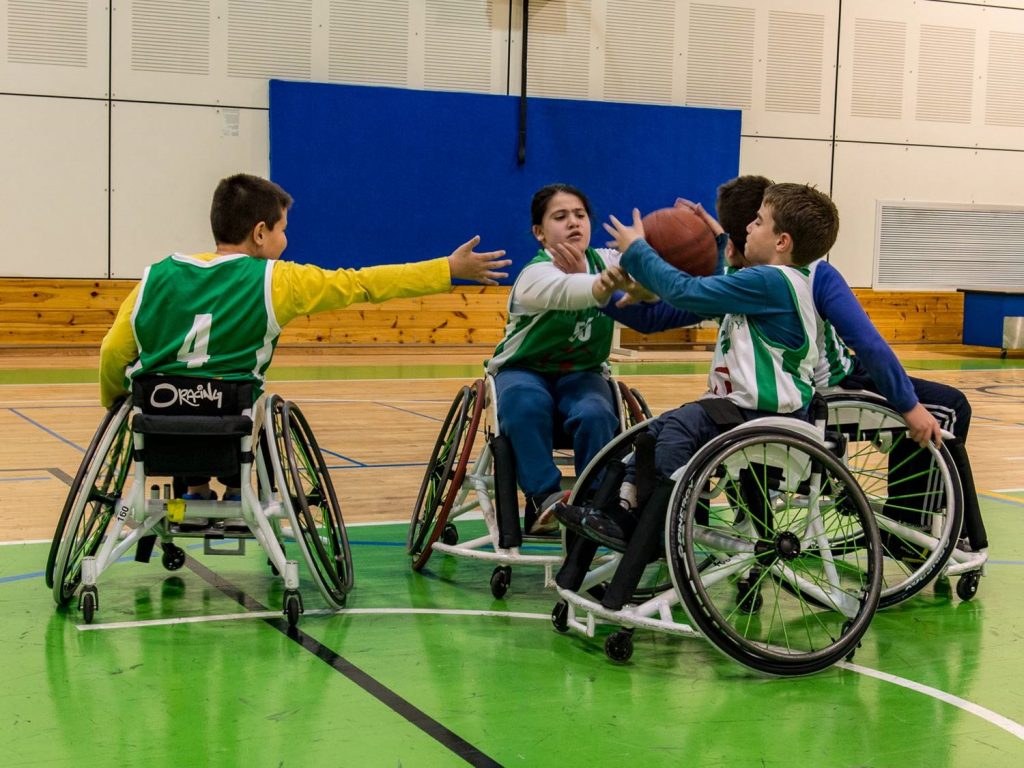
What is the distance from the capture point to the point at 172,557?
355cm

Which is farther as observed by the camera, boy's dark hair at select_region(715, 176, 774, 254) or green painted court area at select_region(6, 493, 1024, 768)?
boy's dark hair at select_region(715, 176, 774, 254)

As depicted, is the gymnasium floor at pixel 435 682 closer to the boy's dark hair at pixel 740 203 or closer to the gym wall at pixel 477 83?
the boy's dark hair at pixel 740 203

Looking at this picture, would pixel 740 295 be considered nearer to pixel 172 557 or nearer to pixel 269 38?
pixel 172 557

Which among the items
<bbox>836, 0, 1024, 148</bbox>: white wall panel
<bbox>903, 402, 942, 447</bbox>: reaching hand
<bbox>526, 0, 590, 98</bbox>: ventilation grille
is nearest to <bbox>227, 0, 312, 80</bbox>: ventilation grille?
<bbox>526, 0, 590, 98</bbox>: ventilation grille

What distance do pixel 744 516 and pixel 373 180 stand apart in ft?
26.1

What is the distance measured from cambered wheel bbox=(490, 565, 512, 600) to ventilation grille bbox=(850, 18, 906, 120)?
32.0 feet

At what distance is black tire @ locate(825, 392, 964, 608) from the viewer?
3.25 m

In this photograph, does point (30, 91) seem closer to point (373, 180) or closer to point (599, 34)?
point (373, 180)

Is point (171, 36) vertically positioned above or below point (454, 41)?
below

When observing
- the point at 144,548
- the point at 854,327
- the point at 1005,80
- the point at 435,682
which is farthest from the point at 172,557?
the point at 1005,80

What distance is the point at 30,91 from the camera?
980 centimetres

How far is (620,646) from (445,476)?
35.7 inches

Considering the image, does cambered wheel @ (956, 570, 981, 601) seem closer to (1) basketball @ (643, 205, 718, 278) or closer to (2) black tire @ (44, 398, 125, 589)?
(1) basketball @ (643, 205, 718, 278)

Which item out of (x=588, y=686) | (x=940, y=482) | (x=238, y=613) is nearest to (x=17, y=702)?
(x=238, y=613)
